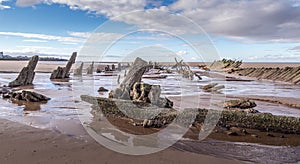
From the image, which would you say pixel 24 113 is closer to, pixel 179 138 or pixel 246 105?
pixel 179 138

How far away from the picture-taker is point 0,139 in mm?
6953

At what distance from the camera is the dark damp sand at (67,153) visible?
5691 mm

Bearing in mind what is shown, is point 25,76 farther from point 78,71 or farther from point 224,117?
point 224,117

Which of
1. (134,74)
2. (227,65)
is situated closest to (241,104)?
(134,74)

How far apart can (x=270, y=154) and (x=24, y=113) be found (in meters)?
9.32

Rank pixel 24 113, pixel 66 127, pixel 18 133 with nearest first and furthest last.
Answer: pixel 18 133
pixel 66 127
pixel 24 113

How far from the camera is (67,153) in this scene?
6016 millimetres

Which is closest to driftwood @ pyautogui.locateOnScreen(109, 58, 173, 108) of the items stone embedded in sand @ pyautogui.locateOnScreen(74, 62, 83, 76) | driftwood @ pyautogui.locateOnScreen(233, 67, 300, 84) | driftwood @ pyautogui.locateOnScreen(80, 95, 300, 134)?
driftwood @ pyautogui.locateOnScreen(80, 95, 300, 134)

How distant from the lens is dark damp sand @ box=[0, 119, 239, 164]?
224 inches

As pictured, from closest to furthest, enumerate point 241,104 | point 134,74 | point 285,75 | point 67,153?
1. point 67,153
2. point 241,104
3. point 134,74
4. point 285,75

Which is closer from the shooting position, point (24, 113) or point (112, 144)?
point (112, 144)

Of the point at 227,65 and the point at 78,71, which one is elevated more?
the point at 227,65

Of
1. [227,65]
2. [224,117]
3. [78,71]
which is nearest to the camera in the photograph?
[224,117]

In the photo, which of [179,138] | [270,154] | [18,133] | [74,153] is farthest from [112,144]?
[270,154]
